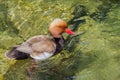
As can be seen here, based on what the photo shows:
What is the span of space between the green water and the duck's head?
328 mm

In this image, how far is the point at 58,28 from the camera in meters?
7.85

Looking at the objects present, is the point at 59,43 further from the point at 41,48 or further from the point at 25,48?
the point at 25,48

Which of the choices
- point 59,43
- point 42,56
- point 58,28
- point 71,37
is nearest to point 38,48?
point 42,56

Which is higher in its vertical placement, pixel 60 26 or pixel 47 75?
pixel 60 26

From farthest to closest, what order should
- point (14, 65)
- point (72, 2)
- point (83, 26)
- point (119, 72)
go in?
point (72, 2) < point (83, 26) < point (14, 65) < point (119, 72)

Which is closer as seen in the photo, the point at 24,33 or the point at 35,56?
the point at 35,56

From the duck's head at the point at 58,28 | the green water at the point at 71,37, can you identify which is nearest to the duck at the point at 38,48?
the duck's head at the point at 58,28

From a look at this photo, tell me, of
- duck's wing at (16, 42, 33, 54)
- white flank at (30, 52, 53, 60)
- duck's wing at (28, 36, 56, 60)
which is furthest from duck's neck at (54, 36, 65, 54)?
duck's wing at (16, 42, 33, 54)

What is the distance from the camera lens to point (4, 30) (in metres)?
8.70

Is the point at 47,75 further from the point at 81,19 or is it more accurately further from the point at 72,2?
the point at 72,2

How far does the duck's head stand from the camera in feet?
25.6

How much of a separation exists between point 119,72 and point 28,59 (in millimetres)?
1850

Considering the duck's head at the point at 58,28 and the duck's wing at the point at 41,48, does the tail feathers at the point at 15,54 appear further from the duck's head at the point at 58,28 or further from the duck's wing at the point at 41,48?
the duck's head at the point at 58,28

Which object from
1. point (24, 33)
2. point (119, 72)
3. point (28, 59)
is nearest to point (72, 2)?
point (24, 33)
